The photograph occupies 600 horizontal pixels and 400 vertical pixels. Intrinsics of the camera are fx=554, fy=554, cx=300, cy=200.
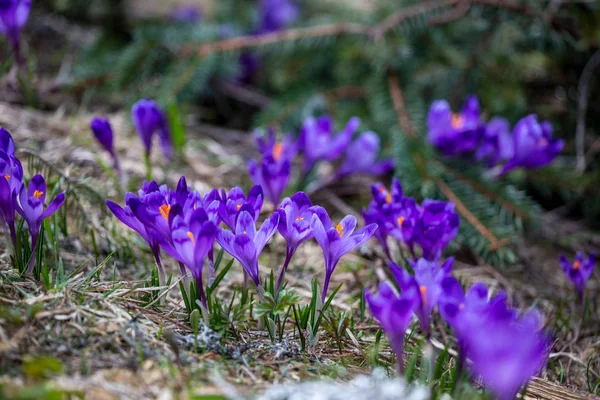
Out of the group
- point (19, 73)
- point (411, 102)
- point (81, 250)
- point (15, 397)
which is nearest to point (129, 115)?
point (19, 73)

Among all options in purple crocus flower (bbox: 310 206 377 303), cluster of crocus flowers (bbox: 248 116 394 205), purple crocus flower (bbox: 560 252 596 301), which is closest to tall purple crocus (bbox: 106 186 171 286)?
purple crocus flower (bbox: 310 206 377 303)

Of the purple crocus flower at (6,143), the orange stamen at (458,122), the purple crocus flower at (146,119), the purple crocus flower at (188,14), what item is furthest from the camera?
the purple crocus flower at (188,14)

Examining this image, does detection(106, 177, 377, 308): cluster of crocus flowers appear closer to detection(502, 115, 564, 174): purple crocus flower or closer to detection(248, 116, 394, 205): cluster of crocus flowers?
detection(248, 116, 394, 205): cluster of crocus flowers

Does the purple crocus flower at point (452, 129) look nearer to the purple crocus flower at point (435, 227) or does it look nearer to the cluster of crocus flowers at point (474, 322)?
the purple crocus flower at point (435, 227)

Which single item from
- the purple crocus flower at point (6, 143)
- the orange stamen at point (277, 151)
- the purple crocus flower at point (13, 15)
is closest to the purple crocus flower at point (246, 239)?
the purple crocus flower at point (6, 143)

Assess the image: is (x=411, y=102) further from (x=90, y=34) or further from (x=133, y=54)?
(x=90, y=34)

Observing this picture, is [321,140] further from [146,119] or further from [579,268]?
[579,268]
